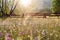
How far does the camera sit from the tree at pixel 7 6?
173 centimetres

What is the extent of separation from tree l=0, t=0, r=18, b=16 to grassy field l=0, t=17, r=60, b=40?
3.7 inches

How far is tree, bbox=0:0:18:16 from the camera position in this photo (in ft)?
5.69

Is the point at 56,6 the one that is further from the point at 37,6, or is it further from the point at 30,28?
the point at 30,28

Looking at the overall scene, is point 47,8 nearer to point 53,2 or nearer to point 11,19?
point 53,2

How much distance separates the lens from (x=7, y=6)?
1.74 metres

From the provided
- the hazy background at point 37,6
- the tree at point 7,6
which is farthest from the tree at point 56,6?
the tree at point 7,6

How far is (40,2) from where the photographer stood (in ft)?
5.65

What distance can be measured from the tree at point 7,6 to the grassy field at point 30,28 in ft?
0.31

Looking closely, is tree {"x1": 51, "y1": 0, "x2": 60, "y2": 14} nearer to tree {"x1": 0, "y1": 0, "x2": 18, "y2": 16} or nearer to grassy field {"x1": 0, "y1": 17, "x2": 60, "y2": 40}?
grassy field {"x1": 0, "y1": 17, "x2": 60, "y2": 40}

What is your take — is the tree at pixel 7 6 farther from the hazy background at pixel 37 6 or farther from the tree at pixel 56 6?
the tree at pixel 56 6

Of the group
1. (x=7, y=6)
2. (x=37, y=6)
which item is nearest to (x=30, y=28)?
(x=37, y=6)

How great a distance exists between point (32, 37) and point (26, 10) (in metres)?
0.32

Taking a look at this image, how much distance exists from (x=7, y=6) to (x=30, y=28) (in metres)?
0.37

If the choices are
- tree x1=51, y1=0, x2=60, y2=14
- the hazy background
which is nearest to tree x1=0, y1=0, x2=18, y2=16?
the hazy background
